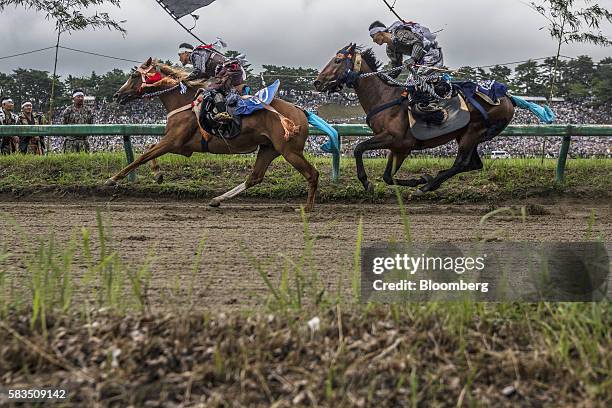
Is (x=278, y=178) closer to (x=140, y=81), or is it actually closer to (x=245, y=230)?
(x=140, y=81)

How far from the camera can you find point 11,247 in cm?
765

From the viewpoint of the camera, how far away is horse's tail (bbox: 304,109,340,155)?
12.4 meters

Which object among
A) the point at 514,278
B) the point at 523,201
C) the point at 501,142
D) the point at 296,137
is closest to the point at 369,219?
the point at 296,137

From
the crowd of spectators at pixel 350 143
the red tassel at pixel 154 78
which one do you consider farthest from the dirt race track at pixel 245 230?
the crowd of spectators at pixel 350 143

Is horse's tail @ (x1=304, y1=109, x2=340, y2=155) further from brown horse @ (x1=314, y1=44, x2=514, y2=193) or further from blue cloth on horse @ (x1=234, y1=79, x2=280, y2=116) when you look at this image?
blue cloth on horse @ (x1=234, y1=79, x2=280, y2=116)

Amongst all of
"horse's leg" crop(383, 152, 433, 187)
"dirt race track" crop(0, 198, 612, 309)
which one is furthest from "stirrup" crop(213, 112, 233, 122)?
"horse's leg" crop(383, 152, 433, 187)

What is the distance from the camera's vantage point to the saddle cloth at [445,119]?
1216cm

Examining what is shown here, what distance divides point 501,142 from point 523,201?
5822 millimetres

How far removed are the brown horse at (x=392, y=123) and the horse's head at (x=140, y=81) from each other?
278 centimetres

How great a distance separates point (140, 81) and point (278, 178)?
2.90m

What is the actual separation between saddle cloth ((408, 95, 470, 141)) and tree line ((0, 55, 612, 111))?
2.72 feet

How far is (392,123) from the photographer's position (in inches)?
484

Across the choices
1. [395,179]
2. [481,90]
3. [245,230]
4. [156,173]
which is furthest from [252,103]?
[481,90]

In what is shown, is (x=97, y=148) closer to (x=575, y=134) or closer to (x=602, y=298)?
(x=575, y=134)
